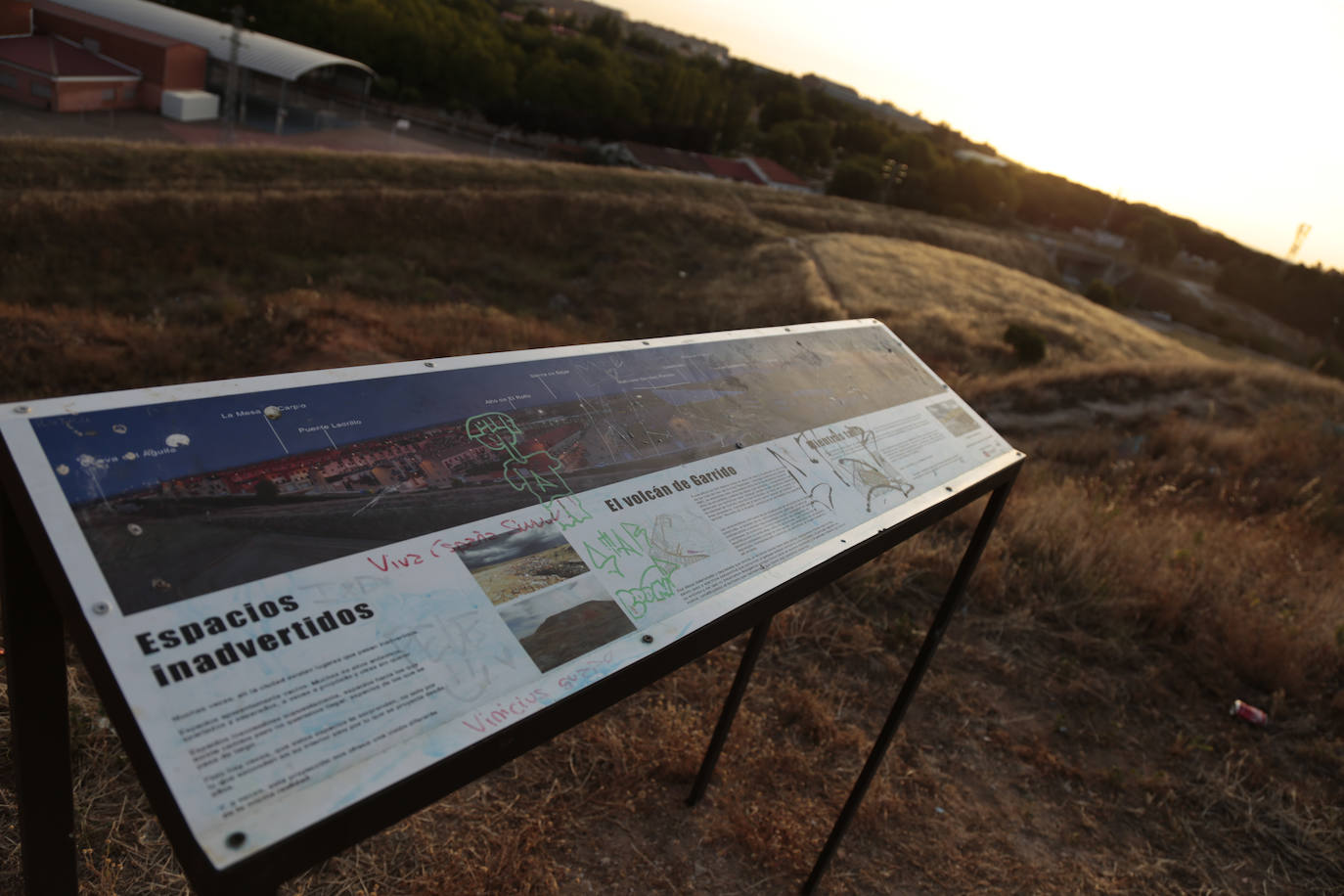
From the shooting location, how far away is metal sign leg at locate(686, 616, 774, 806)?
9.96ft

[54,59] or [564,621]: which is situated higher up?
[564,621]

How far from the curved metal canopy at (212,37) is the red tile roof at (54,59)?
16.4 feet

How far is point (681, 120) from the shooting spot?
56312mm

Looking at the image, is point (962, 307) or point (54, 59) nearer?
point (962, 307)

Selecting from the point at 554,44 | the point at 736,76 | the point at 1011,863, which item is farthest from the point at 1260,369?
the point at 736,76

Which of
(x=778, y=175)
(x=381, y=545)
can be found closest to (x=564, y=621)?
(x=381, y=545)

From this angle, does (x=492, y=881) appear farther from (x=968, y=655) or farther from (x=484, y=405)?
(x=968, y=655)

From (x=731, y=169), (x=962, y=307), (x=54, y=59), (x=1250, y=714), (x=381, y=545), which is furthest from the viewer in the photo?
(x=731, y=169)

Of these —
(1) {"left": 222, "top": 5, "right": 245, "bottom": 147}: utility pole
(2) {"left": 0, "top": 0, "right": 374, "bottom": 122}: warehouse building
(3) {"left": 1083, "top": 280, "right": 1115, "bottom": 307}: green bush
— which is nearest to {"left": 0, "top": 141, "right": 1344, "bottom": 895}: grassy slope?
(2) {"left": 0, "top": 0, "right": 374, "bottom": 122}: warehouse building

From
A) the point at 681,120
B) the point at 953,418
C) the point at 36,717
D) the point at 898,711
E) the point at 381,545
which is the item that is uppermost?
the point at 681,120

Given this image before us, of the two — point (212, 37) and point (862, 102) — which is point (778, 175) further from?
point (862, 102)

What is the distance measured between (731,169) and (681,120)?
30.2 ft

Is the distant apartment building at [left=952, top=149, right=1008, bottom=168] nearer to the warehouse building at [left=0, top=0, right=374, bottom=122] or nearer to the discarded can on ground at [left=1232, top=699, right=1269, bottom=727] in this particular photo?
the warehouse building at [left=0, top=0, right=374, bottom=122]

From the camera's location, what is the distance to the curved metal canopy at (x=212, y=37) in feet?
110
